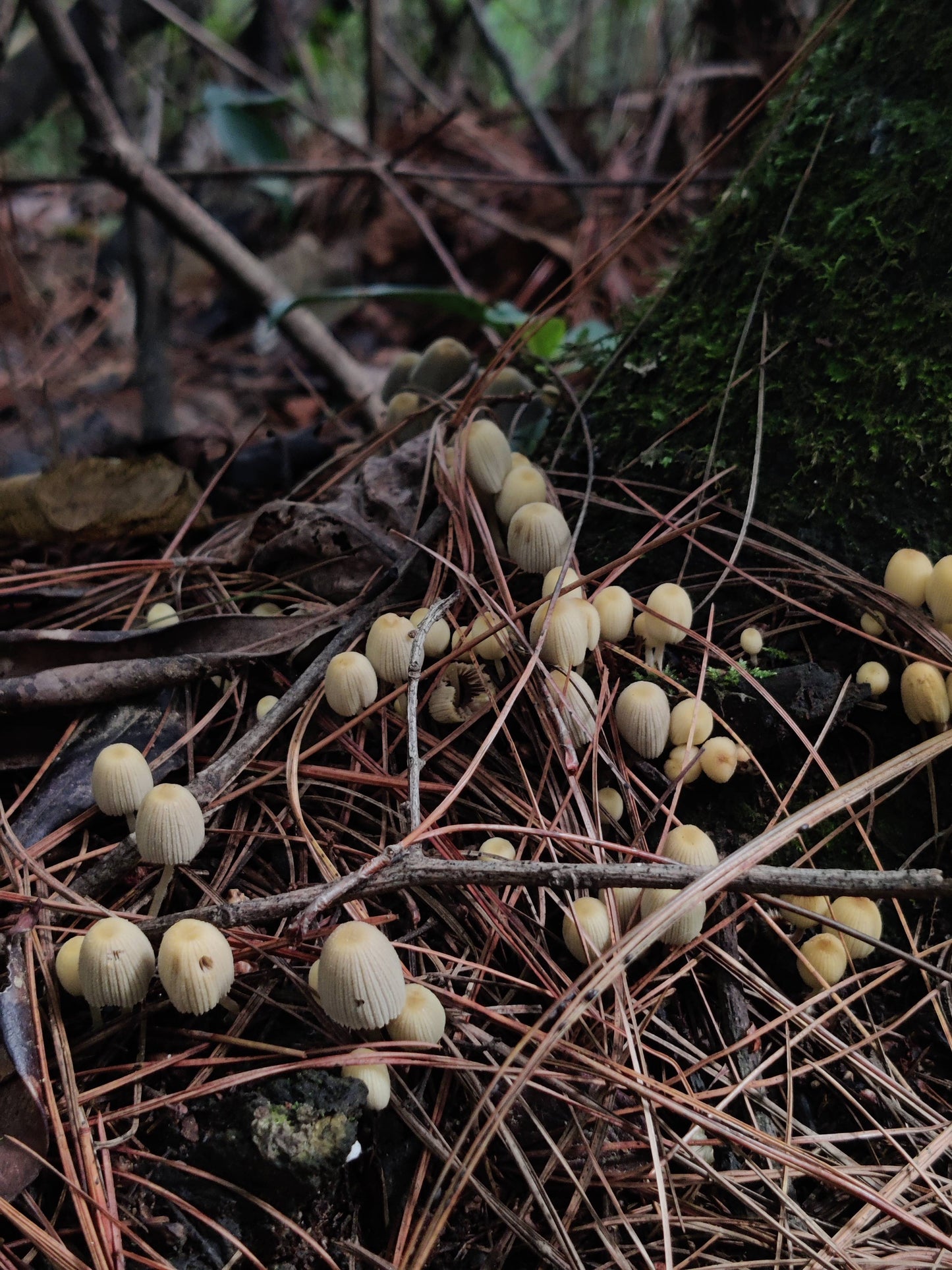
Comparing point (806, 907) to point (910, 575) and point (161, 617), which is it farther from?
point (161, 617)

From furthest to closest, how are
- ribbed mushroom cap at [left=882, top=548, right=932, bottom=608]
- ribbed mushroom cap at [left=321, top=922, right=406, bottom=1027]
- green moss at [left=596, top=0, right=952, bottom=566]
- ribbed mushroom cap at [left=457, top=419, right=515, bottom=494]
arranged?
ribbed mushroom cap at [left=457, top=419, right=515, bottom=494] < green moss at [left=596, top=0, right=952, bottom=566] < ribbed mushroom cap at [left=882, top=548, right=932, bottom=608] < ribbed mushroom cap at [left=321, top=922, right=406, bottom=1027]

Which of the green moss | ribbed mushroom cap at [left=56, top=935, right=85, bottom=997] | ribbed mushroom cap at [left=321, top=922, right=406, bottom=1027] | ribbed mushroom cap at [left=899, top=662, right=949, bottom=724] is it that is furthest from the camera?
the green moss

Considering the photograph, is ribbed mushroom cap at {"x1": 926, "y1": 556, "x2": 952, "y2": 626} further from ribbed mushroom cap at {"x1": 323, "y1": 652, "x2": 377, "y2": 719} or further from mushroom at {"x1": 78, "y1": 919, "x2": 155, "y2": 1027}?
mushroom at {"x1": 78, "y1": 919, "x2": 155, "y2": 1027}

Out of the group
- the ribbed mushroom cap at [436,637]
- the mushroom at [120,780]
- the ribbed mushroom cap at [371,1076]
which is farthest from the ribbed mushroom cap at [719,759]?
the mushroom at [120,780]

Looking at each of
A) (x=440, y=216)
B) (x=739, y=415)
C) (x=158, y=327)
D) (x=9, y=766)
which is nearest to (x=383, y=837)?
(x=9, y=766)

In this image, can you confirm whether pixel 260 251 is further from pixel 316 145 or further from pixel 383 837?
pixel 383 837

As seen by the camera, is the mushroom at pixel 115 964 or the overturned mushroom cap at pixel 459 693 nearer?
the mushroom at pixel 115 964

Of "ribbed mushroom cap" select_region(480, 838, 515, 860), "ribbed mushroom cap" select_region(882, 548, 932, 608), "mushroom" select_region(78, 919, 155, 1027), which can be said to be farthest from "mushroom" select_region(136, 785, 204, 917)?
"ribbed mushroom cap" select_region(882, 548, 932, 608)

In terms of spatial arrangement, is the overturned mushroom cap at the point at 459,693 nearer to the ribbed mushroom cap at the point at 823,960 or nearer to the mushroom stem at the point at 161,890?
the mushroom stem at the point at 161,890
